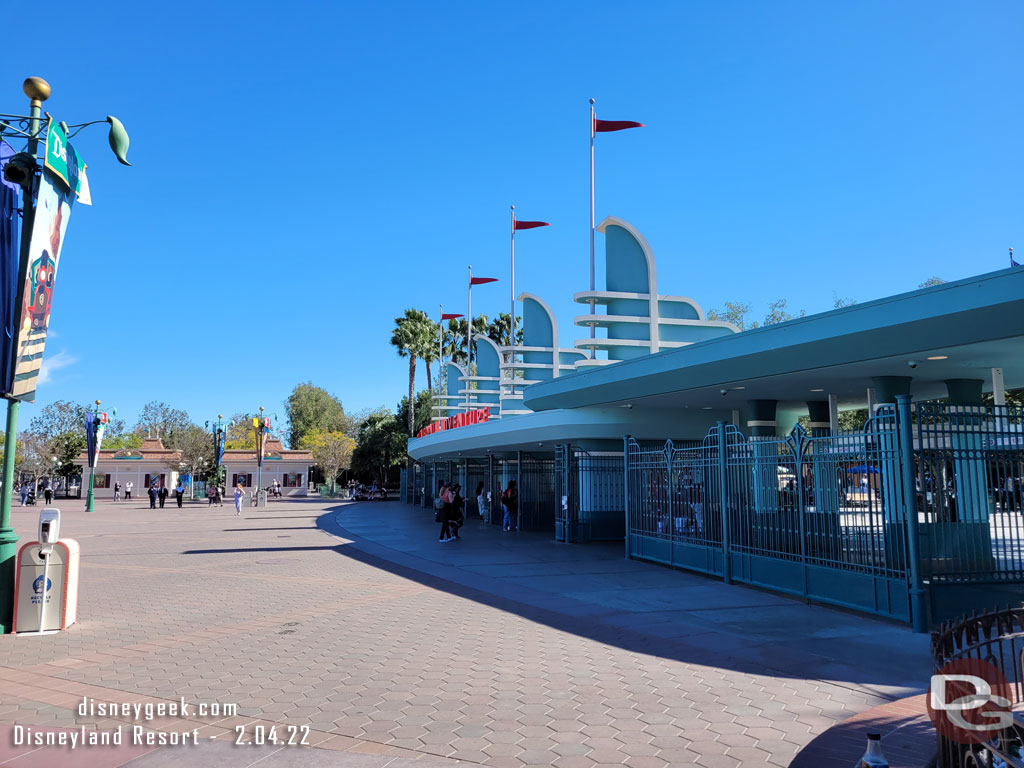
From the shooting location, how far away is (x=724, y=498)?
13.0 m

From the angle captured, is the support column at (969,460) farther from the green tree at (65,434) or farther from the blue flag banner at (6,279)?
A: the green tree at (65,434)

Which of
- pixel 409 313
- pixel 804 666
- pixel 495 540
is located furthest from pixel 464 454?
pixel 804 666

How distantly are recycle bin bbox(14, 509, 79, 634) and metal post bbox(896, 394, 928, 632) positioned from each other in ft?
36.0

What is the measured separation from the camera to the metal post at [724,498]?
1296 centimetres

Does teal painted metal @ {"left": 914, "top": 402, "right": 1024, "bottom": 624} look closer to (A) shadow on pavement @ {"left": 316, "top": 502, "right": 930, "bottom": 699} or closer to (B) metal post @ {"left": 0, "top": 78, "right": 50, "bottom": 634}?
(A) shadow on pavement @ {"left": 316, "top": 502, "right": 930, "bottom": 699}

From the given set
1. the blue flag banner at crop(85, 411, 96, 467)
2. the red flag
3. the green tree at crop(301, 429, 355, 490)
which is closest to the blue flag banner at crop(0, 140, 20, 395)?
the red flag

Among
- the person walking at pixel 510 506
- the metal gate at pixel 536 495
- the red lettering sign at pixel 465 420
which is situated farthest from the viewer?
the red lettering sign at pixel 465 420

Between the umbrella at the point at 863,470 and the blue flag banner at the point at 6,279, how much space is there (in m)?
11.6

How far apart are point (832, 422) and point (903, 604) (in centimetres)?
1054

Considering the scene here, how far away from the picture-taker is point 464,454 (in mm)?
35312

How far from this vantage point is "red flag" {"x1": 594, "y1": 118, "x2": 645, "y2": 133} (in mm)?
22797

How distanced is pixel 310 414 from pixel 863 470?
91.6 m

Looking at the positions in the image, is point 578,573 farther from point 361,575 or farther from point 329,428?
point 329,428

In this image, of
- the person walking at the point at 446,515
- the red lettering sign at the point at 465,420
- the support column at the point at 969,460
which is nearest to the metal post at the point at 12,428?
the support column at the point at 969,460
